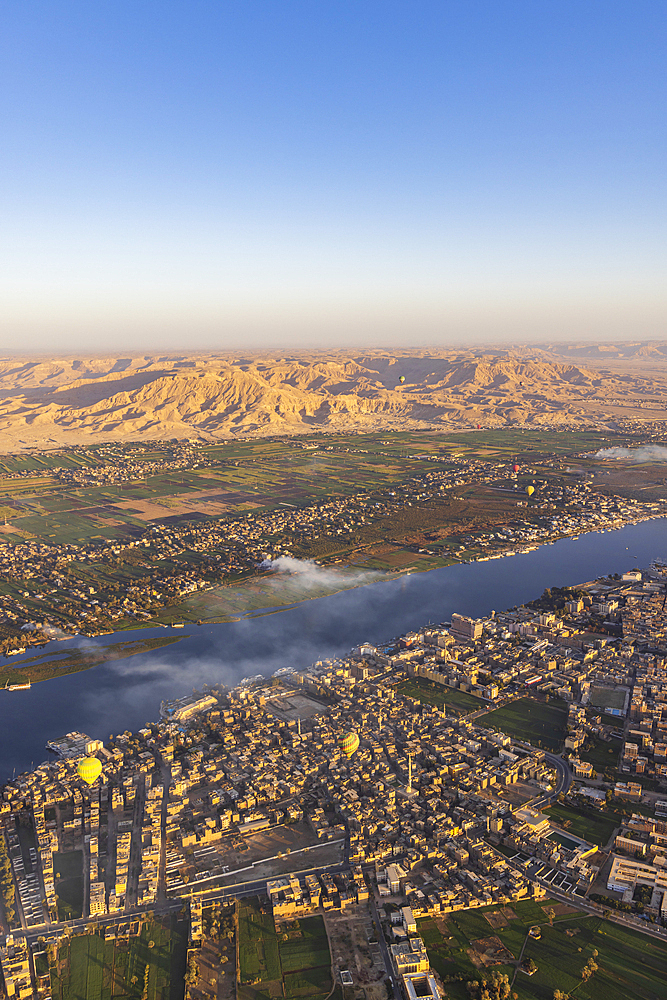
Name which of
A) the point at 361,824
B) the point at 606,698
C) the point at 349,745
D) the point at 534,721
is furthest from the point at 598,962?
the point at 606,698

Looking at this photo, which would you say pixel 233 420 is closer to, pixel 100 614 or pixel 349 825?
pixel 100 614

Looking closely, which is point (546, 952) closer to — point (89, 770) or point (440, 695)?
point (440, 695)

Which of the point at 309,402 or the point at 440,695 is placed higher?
the point at 309,402

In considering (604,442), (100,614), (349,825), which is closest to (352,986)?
(349,825)

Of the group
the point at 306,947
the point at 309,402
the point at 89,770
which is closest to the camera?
the point at 306,947

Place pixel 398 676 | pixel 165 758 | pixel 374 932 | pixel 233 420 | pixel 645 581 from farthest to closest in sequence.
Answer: pixel 233 420, pixel 645 581, pixel 398 676, pixel 165 758, pixel 374 932

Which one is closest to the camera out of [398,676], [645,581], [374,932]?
[374,932]
